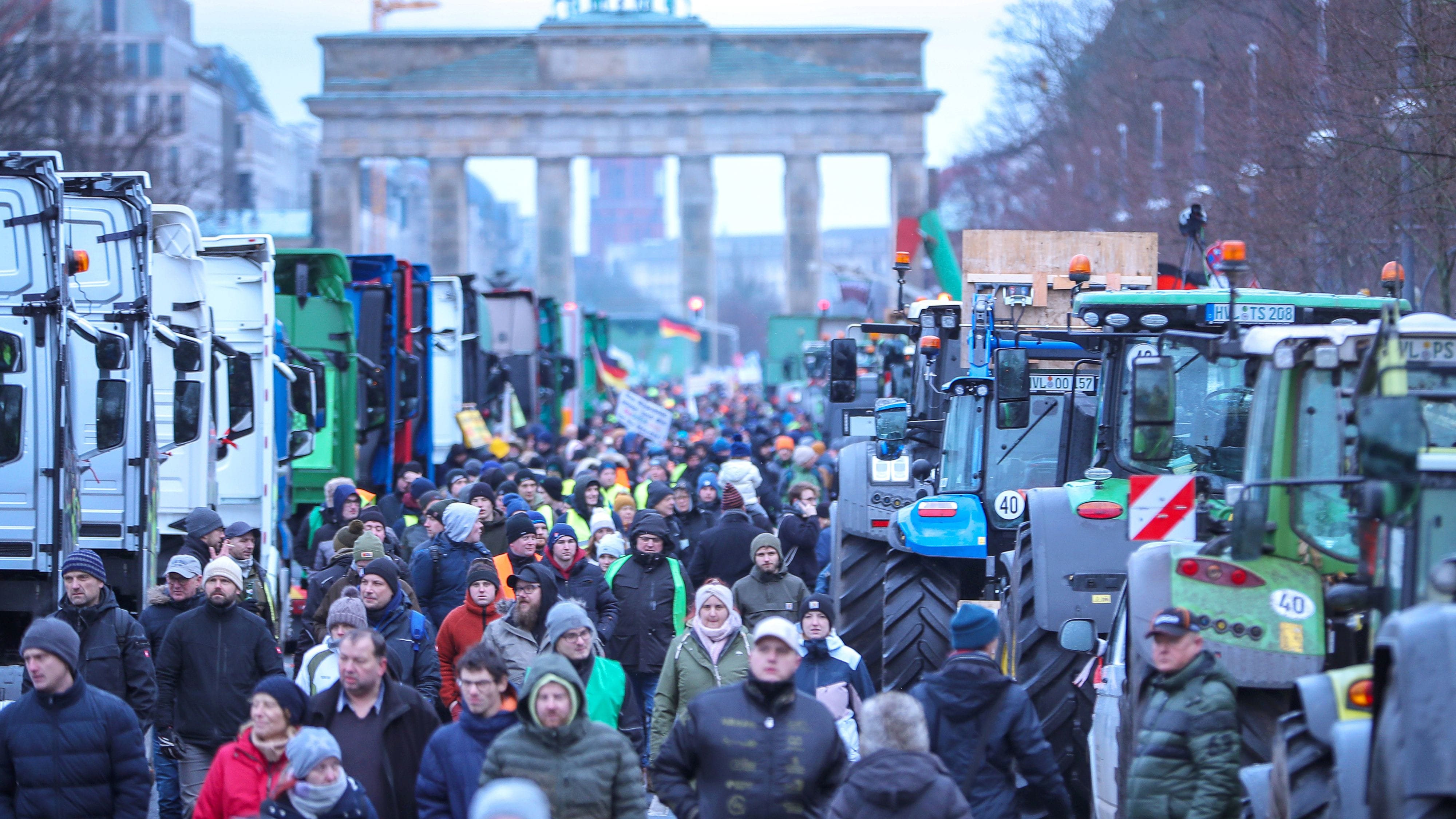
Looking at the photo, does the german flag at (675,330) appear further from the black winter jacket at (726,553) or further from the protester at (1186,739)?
the protester at (1186,739)

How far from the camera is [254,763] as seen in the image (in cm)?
679

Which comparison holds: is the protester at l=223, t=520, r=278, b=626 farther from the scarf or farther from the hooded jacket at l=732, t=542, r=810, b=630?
the scarf

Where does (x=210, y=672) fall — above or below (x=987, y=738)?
below

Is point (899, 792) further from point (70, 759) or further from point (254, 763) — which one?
point (70, 759)

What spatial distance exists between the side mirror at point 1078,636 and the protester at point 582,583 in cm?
306

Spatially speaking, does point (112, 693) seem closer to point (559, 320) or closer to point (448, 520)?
point (448, 520)

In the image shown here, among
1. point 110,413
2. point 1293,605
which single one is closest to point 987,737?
point 1293,605

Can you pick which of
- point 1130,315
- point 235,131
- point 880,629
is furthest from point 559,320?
point 235,131

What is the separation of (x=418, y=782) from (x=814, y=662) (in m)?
2.29

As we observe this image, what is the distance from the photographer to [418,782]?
6.79m

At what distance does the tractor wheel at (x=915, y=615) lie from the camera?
1057 centimetres

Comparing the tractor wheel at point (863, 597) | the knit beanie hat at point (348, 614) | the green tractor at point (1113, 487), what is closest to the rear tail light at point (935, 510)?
the tractor wheel at point (863, 597)

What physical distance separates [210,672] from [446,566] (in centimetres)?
256

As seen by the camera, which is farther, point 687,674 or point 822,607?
point 822,607
